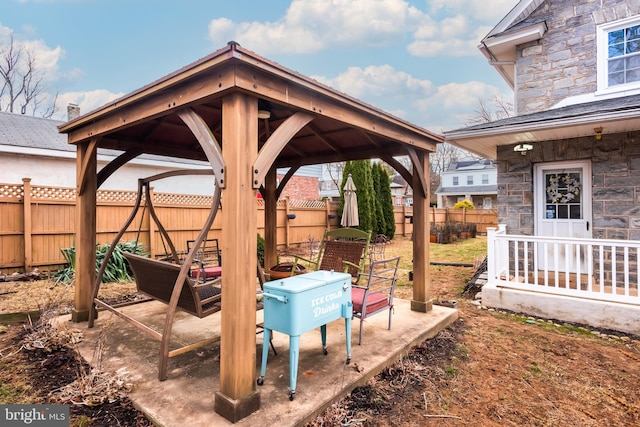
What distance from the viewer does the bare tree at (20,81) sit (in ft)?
Result: 54.4

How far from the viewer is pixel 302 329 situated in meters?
2.40

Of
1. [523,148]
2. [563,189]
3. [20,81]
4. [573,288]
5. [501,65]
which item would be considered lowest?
[573,288]

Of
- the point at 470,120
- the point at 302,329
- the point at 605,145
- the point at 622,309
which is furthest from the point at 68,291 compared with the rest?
the point at 470,120

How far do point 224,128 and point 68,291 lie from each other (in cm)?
526

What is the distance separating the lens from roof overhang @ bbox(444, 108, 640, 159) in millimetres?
4362

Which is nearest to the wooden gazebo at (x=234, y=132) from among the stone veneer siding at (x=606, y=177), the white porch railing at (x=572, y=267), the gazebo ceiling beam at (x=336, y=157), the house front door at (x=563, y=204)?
the gazebo ceiling beam at (x=336, y=157)

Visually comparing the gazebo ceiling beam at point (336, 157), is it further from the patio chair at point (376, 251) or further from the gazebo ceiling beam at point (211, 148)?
the gazebo ceiling beam at point (211, 148)

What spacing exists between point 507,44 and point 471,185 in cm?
2383

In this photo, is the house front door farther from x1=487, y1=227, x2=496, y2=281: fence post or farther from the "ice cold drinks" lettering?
the "ice cold drinks" lettering

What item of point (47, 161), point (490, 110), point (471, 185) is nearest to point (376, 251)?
point (47, 161)

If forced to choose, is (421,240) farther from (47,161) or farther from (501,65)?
(47,161)

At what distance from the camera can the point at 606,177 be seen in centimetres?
511

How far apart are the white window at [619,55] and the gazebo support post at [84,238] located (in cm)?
788

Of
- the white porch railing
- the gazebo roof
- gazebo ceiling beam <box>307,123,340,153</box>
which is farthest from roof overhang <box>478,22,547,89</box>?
gazebo ceiling beam <box>307,123,340,153</box>
